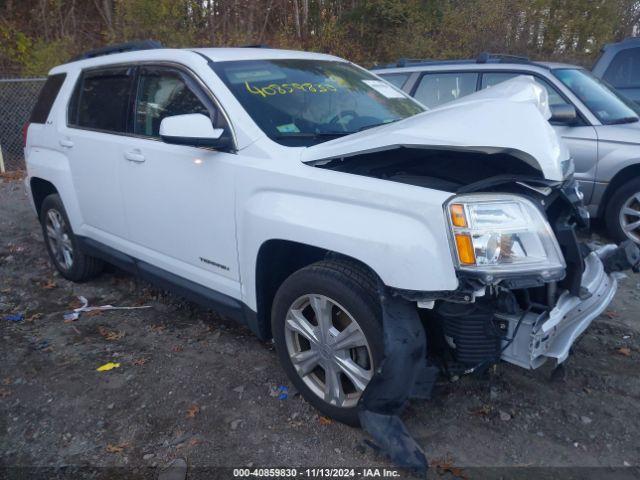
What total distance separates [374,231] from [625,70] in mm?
6936

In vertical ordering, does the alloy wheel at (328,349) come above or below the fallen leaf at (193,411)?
above

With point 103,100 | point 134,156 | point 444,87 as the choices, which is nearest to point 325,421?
point 134,156

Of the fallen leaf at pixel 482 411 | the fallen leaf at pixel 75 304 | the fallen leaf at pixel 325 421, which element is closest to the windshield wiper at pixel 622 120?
the fallen leaf at pixel 482 411

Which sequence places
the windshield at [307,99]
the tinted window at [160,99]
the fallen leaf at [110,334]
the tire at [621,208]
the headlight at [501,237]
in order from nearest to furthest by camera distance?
the headlight at [501,237], the windshield at [307,99], the tinted window at [160,99], the fallen leaf at [110,334], the tire at [621,208]

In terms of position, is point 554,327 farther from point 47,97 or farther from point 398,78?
point 398,78

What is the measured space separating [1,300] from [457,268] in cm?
428

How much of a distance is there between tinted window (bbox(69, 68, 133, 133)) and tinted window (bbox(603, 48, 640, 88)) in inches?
260

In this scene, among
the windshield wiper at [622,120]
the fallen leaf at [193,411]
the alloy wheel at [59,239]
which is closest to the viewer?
the fallen leaf at [193,411]

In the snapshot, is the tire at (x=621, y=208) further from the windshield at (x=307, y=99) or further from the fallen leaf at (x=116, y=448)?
the fallen leaf at (x=116, y=448)

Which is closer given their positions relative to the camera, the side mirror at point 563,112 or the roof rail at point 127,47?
the roof rail at point 127,47

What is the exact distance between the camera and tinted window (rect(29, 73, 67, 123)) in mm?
5113

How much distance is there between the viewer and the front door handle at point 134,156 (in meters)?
3.87

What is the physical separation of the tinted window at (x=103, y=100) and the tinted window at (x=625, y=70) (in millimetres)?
6592

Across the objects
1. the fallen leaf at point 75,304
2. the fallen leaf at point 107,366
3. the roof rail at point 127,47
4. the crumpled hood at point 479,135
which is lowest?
the fallen leaf at point 75,304
